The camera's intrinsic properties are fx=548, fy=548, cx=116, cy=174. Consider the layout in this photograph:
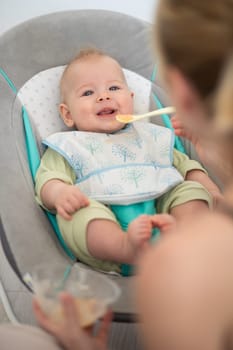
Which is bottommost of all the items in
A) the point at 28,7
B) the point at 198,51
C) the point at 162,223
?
the point at 162,223

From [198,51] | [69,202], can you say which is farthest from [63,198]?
[198,51]

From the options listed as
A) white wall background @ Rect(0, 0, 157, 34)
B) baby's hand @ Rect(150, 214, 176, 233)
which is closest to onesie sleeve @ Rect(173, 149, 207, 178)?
baby's hand @ Rect(150, 214, 176, 233)

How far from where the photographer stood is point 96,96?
1.42 metres

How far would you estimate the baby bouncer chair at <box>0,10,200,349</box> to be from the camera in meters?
1.12

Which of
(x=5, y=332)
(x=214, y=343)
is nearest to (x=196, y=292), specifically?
(x=214, y=343)

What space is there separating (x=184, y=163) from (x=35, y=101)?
16.9 inches

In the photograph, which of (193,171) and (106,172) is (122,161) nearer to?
(106,172)

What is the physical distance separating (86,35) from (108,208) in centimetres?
55

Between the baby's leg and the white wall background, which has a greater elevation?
the white wall background

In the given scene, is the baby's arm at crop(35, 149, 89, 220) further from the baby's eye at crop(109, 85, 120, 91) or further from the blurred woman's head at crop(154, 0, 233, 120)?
the blurred woman's head at crop(154, 0, 233, 120)

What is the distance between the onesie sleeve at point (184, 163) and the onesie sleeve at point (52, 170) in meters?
0.28

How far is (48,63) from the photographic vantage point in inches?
59.4

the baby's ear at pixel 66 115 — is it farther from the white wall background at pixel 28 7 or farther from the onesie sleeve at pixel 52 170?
the white wall background at pixel 28 7

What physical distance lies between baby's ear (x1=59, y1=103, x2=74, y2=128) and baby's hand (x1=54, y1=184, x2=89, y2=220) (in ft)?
1.00
